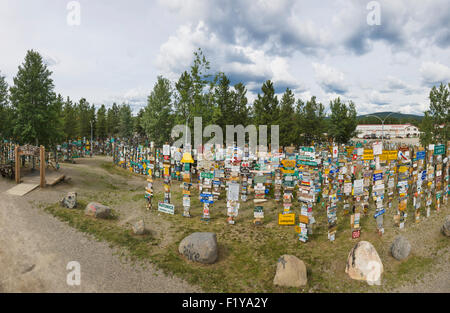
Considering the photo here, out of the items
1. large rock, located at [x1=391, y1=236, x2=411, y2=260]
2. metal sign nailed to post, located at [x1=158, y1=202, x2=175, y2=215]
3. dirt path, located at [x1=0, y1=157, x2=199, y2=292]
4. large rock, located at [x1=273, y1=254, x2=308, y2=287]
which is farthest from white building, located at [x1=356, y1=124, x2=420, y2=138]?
dirt path, located at [x1=0, y1=157, x2=199, y2=292]

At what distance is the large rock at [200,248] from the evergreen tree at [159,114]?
2800 centimetres

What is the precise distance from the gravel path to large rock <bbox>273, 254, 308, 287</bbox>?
2666 mm

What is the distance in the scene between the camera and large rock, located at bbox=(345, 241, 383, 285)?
8531 millimetres

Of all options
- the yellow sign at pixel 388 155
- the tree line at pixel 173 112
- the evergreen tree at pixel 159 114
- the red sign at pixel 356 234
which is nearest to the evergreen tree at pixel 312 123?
the tree line at pixel 173 112

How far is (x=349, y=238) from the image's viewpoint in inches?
449

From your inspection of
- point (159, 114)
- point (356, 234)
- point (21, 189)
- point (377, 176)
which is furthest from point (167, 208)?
point (159, 114)

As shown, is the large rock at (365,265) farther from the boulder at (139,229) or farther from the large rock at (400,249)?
the boulder at (139,229)

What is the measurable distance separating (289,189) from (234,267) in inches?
203

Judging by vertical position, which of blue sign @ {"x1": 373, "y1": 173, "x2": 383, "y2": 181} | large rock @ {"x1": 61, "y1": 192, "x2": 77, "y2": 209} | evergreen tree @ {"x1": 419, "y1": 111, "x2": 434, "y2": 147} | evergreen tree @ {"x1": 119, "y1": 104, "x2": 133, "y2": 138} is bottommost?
large rock @ {"x1": 61, "y1": 192, "x2": 77, "y2": 209}

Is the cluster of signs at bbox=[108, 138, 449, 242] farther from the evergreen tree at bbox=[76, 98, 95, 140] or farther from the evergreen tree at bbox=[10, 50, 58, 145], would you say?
the evergreen tree at bbox=[76, 98, 95, 140]

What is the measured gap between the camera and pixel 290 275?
8422mm

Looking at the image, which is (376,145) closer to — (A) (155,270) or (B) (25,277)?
(A) (155,270)

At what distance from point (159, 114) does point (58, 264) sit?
3075cm
